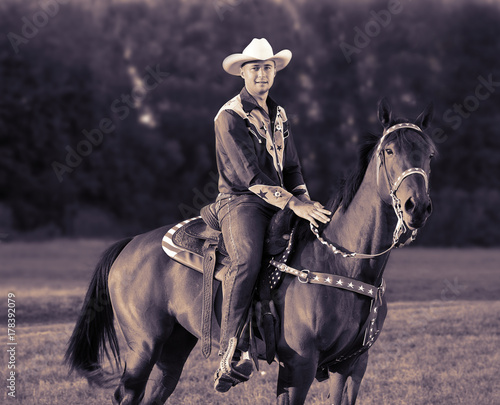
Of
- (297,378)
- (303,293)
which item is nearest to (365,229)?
(303,293)

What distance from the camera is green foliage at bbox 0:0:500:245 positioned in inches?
904

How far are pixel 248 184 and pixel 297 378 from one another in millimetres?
1358

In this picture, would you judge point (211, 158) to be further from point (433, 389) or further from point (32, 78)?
point (433, 389)

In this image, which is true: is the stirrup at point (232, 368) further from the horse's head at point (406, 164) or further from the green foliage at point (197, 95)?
the green foliage at point (197, 95)

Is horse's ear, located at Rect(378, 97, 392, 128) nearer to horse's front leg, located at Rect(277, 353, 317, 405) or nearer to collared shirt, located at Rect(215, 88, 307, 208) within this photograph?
collared shirt, located at Rect(215, 88, 307, 208)

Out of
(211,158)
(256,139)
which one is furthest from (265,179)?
(211,158)

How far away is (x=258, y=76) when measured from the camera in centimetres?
472

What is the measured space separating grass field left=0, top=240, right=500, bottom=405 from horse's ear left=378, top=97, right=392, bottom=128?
3.55m

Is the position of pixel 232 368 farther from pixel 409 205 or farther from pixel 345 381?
pixel 409 205

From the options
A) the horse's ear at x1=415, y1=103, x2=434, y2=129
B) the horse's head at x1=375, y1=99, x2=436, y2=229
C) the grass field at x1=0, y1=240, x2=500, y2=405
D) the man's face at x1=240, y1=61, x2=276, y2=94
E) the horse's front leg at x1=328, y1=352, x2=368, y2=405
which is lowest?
the grass field at x1=0, y1=240, x2=500, y2=405

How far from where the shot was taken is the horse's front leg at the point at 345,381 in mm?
4578

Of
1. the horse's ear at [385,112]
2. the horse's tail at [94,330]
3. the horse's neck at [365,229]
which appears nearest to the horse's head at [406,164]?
the horse's ear at [385,112]

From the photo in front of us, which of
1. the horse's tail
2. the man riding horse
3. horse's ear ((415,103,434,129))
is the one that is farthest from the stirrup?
horse's ear ((415,103,434,129))

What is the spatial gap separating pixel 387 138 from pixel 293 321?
137cm
